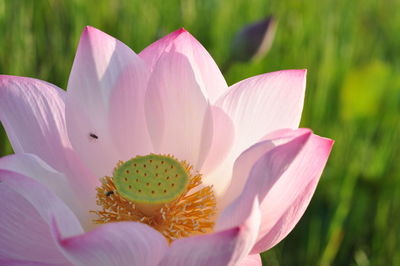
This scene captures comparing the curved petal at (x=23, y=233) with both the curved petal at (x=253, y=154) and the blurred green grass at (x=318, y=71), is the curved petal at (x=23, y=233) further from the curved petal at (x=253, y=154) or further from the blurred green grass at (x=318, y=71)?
the blurred green grass at (x=318, y=71)

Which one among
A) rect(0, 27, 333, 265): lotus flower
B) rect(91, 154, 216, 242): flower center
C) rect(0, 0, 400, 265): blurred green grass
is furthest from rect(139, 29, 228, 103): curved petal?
rect(0, 0, 400, 265): blurred green grass

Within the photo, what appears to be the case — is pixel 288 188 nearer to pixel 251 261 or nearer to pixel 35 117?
pixel 251 261

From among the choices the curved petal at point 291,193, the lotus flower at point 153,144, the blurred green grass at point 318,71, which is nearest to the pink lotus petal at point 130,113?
the lotus flower at point 153,144

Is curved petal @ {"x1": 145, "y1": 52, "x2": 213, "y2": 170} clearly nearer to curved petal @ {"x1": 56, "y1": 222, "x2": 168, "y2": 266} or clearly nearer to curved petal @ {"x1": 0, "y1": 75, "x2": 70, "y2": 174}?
curved petal @ {"x1": 0, "y1": 75, "x2": 70, "y2": 174}

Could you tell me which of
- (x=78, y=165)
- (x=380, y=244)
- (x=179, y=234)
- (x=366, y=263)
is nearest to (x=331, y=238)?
(x=366, y=263)

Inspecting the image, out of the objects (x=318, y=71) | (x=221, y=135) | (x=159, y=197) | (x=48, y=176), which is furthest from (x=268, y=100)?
(x=318, y=71)

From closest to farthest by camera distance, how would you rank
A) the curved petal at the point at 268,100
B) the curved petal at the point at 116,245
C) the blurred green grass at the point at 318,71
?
the curved petal at the point at 116,245
the curved petal at the point at 268,100
the blurred green grass at the point at 318,71

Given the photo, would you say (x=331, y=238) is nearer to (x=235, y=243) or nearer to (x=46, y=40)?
(x=235, y=243)
